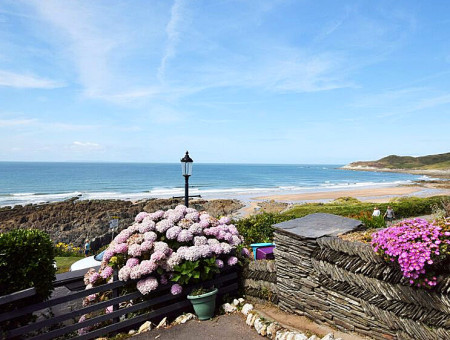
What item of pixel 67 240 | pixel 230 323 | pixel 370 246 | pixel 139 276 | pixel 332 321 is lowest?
pixel 67 240

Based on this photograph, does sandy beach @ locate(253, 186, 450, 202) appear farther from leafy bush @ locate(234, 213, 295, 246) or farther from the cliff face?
leafy bush @ locate(234, 213, 295, 246)

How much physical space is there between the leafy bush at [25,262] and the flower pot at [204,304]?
101 inches

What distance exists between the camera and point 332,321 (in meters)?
4.98

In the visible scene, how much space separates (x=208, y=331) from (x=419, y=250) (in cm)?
379

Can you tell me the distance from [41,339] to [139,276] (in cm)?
172

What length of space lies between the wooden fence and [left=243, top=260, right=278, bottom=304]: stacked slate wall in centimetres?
31

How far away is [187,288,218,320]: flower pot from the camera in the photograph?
575 cm

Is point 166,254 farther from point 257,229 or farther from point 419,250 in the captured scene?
point 257,229

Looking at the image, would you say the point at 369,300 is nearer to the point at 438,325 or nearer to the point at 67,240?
the point at 438,325

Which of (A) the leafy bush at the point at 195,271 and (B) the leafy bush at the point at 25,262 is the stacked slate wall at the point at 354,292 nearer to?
(A) the leafy bush at the point at 195,271

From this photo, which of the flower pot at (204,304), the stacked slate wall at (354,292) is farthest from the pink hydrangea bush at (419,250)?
the flower pot at (204,304)

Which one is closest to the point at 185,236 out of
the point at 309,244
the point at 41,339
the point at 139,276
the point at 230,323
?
the point at 139,276

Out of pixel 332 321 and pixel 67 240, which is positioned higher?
pixel 332 321

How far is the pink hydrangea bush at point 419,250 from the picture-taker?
3574 mm
